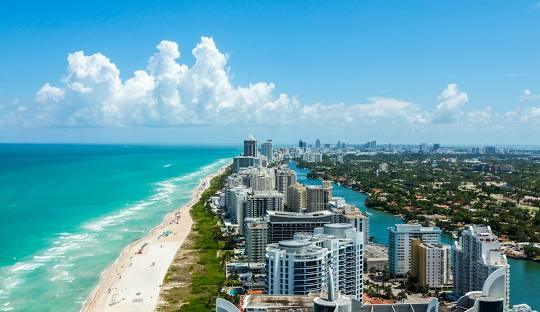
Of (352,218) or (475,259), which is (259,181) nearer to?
(352,218)

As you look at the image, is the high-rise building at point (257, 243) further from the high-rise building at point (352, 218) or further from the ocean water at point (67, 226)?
the ocean water at point (67, 226)

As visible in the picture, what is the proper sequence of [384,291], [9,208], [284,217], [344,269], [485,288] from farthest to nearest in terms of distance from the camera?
[9,208], [284,217], [384,291], [344,269], [485,288]

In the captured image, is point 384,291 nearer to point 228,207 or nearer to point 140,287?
point 140,287

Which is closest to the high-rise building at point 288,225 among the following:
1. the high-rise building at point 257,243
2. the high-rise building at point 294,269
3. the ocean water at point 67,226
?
the high-rise building at point 257,243

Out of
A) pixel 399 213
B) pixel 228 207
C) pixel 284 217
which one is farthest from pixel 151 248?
pixel 399 213

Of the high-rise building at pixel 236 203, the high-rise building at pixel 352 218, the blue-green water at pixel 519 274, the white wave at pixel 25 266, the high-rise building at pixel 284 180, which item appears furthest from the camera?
the high-rise building at pixel 284 180

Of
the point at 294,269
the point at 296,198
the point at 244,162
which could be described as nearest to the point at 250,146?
the point at 244,162
